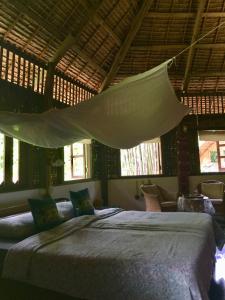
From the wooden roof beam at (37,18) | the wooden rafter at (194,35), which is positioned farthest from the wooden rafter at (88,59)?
the wooden rafter at (194,35)

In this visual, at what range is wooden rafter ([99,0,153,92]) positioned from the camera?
4668mm

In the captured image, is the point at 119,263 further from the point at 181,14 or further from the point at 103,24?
the point at 181,14

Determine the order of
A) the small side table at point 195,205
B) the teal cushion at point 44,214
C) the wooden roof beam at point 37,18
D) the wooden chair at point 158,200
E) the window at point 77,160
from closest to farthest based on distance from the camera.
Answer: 1. the teal cushion at point 44,214
2. the wooden roof beam at point 37,18
3. the small side table at point 195,205
4. the wooden chair at point 158,200
5. the window at point 77,160

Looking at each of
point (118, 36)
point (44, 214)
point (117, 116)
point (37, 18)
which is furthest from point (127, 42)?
point (44, 214)

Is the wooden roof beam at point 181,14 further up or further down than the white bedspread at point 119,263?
further up

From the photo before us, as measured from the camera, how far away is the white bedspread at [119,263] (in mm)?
1729

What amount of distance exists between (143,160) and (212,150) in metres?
1.67

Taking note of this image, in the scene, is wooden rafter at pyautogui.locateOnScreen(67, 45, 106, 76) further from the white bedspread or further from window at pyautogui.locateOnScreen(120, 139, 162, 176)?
the white bedspread

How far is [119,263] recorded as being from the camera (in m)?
1.90

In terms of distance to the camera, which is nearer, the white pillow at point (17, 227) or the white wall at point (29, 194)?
the white pillow at point (17, 227)

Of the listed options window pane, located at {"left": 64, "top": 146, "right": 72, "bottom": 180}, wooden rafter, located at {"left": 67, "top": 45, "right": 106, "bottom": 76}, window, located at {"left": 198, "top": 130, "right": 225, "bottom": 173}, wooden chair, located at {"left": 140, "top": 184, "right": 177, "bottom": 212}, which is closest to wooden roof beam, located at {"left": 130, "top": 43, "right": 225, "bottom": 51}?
wooden rafter, located at {"left": 67, "top": 45, "right": 106, "bottom": 76}

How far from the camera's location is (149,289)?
1743 mm

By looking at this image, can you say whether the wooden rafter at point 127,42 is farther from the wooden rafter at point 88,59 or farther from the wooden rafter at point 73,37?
the wooden rafter at point 73,37

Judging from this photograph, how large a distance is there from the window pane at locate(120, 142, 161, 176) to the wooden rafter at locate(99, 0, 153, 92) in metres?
1.69
